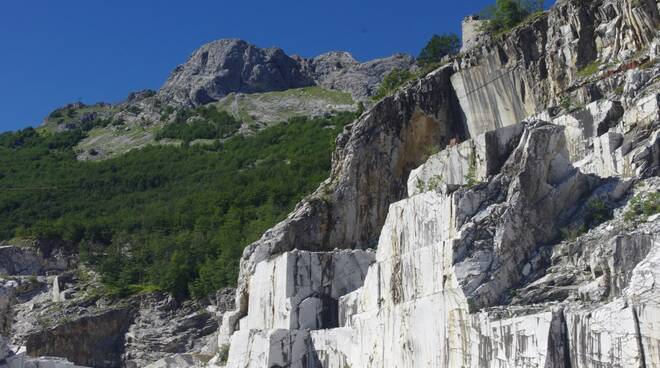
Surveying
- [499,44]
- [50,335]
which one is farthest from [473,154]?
[50,335]

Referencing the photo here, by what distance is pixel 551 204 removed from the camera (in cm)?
3238

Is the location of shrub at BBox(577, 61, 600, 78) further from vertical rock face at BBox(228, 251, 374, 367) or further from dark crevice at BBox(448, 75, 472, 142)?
vertical rock face at BBox(228, 251, 374, 367)

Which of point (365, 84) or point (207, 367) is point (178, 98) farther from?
point (207, 367)

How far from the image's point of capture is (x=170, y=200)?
98875mm

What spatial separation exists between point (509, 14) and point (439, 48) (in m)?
18.7

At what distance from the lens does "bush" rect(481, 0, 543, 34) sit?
56688 mm

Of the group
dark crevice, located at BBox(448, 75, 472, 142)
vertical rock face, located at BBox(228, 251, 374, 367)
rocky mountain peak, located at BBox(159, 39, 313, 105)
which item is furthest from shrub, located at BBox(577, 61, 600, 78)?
rocky mountain peak, located at BBox(159, 39, 313, 105)

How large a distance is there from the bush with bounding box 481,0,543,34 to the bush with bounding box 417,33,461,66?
1337 centimetres

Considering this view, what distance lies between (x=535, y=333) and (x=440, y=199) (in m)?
7.86

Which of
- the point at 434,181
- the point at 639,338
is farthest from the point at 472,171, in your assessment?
the point at 639,338

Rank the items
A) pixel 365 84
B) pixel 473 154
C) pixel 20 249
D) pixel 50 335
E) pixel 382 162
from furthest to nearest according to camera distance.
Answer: pixel 365 84
pixel 20 249
pixel 50 335
pixel 382 162
pixel 473 154

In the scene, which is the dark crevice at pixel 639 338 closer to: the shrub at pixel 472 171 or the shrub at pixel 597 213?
the shrub at pixel 597 213

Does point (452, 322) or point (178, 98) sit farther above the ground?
point (178, 98)

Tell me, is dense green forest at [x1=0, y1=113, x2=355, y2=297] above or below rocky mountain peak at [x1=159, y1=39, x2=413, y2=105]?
below
